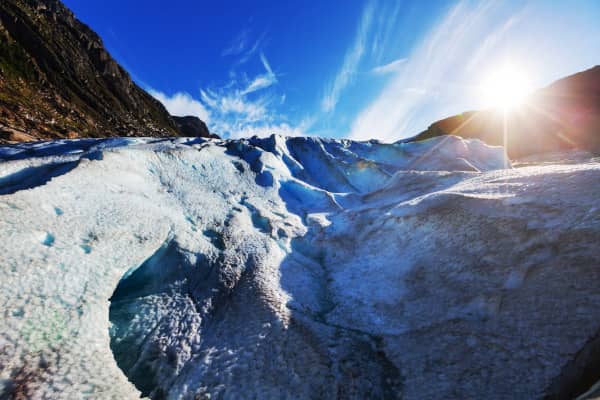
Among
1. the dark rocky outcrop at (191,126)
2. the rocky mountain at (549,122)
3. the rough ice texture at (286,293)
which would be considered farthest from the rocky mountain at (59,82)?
the rocky mountain at (549,122)

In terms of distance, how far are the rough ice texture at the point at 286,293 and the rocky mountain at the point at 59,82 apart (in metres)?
30.4

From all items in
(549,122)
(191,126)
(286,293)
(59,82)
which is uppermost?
(191,126)

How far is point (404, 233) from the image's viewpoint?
7910mm

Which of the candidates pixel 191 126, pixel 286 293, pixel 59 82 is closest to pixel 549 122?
pixel 286 293

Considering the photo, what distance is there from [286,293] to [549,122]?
2357 inches

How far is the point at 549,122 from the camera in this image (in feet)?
148

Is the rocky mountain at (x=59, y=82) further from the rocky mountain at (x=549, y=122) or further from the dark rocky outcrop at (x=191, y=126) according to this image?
the rocky mountain at (x=549, y=122)

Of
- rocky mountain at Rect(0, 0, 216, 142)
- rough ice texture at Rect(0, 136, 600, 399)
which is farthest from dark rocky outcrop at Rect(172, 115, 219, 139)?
rough ice texture at Rect(0, 136, 600, 399)

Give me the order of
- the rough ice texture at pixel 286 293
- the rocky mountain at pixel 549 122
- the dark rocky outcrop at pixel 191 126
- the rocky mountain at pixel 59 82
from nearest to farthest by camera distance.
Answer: the rough ice texture at pixel 286 293 → the rocky mountain at pixel 59 82 → the rocky mountain at pixel 549 122 → the dark rocky outcrop at pixel 191 126

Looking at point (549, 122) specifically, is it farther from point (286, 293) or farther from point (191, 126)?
point (191, 126)

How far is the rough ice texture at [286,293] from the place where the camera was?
3826 mm

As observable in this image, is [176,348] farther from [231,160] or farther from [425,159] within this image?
[425,159]

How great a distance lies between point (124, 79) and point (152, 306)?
104687 millimetres

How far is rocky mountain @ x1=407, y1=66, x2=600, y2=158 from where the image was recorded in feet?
136
